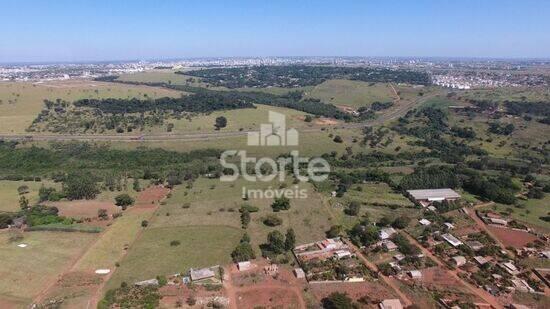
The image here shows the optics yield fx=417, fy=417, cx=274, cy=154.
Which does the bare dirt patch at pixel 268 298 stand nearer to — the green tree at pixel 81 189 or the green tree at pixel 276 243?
the green tree at pixel 276 243

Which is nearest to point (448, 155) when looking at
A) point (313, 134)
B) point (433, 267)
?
point (313, 134)

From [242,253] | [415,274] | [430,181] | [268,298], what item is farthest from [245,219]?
[430,181]

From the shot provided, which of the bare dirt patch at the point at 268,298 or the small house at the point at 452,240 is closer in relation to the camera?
the bare dirt patch at the point at 268,298

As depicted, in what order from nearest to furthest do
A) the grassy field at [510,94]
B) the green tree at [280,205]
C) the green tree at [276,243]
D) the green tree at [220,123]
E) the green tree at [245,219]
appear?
the green tree at [276,243] → the green tree at [245,219] → the green tree at [280,205] → the green tree at [220,123] → the grassy field at [510,94]

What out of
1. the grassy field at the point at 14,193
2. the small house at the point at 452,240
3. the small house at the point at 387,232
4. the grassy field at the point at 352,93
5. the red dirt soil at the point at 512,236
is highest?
the grassy field at the point at 352,93

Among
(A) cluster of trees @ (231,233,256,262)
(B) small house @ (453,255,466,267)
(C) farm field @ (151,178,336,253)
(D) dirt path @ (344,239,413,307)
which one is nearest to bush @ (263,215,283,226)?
(C) farm field @ (151,178,336,253)

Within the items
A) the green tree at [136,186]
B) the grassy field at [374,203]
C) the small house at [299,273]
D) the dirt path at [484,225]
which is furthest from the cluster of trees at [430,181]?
the green tree at [136,186]

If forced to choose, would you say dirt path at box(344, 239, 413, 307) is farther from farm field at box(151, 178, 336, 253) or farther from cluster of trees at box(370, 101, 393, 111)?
cluster of trees at box(370, 101, 393, 111)

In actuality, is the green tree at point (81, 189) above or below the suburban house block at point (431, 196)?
above
